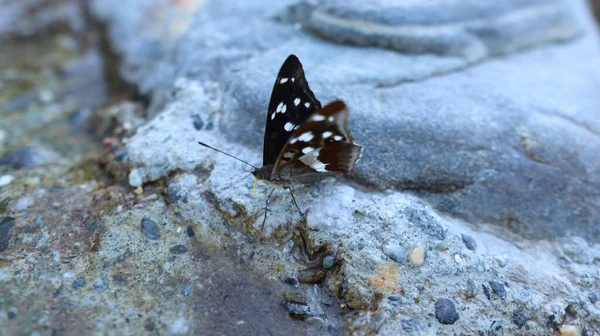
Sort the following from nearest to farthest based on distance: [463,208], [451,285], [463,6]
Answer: [451,285] → [463,208] → [463,6]

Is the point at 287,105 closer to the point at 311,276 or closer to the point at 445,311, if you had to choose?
the point at 311,276

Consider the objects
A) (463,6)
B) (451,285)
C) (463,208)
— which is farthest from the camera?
(463,6)

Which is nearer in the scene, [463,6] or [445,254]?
[445,254]

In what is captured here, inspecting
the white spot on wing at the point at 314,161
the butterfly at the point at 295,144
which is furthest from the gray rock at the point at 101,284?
the white spot on wing at the point at 314,161

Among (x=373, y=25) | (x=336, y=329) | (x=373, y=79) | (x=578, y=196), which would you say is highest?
(x=373, y=25)

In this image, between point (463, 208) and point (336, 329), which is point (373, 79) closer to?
point (463, 208)

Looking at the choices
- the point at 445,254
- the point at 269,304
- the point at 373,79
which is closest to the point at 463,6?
the point at 373,79

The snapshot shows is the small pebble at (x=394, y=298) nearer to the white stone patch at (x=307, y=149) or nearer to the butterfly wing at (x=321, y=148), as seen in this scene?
the butterfly wing at (x=321, y=148)
